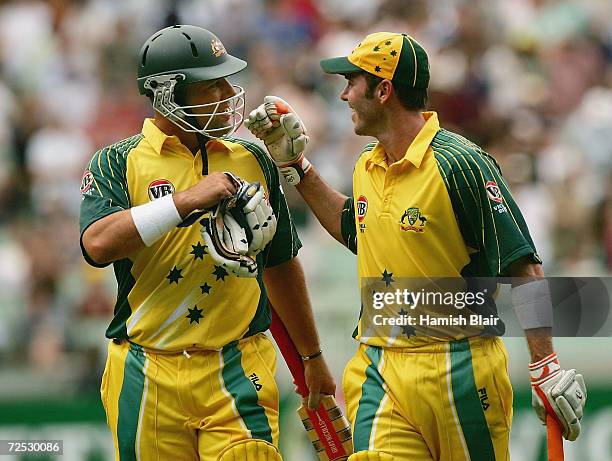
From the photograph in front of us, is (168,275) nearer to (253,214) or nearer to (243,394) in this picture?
(253,214)

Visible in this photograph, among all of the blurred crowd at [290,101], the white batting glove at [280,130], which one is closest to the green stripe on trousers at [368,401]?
the white batting glove at [280,130]

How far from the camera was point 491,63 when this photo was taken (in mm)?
11984

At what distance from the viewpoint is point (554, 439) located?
5.68 metres

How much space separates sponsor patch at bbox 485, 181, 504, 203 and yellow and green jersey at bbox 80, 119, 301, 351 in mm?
1135


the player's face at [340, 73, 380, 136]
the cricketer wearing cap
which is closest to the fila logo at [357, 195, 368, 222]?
the cricketer wearing cap

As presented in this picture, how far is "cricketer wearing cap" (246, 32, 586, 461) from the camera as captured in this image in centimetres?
566

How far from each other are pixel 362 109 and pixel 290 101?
18.3 feet

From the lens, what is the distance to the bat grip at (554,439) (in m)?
5.65

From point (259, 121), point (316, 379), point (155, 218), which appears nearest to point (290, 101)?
point (316, 379)

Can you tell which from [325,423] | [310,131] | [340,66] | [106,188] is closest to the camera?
[106,188]

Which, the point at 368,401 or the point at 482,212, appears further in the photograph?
the point at 368,401

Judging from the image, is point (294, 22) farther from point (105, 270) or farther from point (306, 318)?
point (306, 318)

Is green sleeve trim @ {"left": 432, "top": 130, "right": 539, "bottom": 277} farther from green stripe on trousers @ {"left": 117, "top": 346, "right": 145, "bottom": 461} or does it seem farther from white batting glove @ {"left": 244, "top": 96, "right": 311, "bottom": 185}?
green stripe on trousers @ {"left": 117, "top": 346, "right": 145, "bottom": 461}

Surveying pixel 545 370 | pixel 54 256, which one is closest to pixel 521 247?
pixel 545 370
